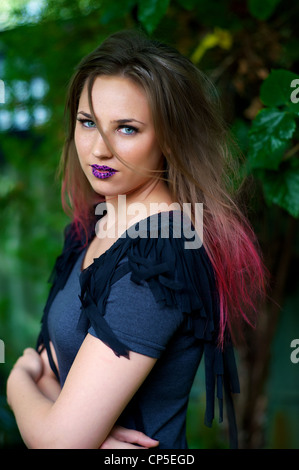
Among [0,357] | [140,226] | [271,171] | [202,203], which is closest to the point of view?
[140,226]

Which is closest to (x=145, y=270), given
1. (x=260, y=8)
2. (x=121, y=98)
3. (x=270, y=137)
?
(x=121, y=98)

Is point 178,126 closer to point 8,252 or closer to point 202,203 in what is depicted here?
point 202,203

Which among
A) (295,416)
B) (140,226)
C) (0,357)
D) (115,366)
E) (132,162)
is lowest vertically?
(295,416)

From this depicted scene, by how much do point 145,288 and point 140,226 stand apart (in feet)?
0.48

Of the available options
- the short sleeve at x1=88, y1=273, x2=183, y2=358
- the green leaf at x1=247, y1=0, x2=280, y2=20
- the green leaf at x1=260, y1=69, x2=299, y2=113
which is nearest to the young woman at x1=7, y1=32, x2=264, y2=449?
the short sleeve at x1=88, y1=273, x2=183, y2=358

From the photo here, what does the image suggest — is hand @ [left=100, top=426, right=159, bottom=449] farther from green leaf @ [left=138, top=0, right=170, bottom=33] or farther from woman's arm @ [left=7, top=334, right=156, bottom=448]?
green leaf @ [left=138, top=0, right=170, bottom=33]

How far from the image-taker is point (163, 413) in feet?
3.61

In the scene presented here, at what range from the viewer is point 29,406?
3.57ft

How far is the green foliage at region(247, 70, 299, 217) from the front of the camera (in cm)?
120

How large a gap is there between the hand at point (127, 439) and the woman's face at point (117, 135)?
0.51 metres

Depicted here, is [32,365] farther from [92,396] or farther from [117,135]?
[117,135]

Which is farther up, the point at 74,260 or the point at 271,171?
the point at 271,171

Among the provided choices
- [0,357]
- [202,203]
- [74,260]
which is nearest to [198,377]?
[0,357]

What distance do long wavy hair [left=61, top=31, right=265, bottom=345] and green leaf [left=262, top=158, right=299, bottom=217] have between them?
12 cm
